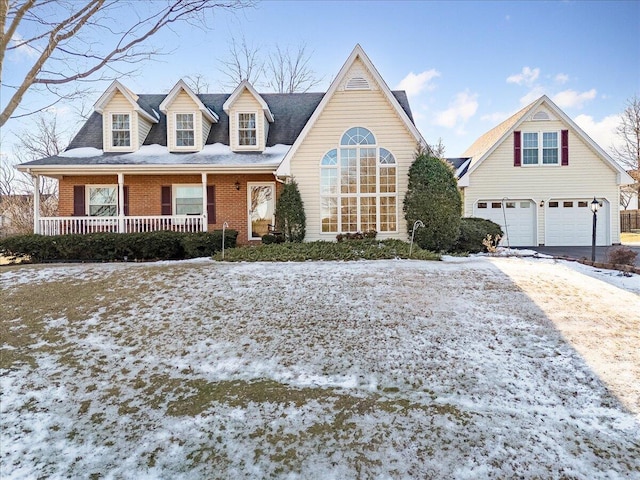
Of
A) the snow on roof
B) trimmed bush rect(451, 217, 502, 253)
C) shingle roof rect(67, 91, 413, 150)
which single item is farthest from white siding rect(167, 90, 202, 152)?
trimmed bush rect(451, 217, 502, 253)

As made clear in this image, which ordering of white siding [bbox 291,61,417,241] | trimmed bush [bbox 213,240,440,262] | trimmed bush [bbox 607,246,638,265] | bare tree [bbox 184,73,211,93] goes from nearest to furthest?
trimmed bush [bbox 607,246,638,265], trimmed bush [bbox 213,240,440,262], white siding [bbox 291,61,417,241], bare tree [bbox 184,73,211,93]

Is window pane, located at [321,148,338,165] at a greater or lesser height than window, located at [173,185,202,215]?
greater

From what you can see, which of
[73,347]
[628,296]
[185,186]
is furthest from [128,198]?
[628,296]

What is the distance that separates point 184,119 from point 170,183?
101 inches

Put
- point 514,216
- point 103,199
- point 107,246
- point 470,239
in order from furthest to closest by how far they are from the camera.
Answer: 1. point 514,216
2. point 103,199
3. point 470,239
4. point 107,246

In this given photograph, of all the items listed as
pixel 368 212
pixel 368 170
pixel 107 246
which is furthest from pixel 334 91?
pixel 107 246

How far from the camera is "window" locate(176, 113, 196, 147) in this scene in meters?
14.5

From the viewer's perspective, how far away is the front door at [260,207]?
1458 centimetres

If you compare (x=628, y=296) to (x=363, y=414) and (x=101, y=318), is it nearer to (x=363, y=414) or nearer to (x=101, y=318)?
(x=363, y=414)

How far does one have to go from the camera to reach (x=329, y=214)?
504 inches

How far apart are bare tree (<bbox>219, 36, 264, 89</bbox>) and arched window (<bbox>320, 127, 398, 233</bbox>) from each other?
666 inches

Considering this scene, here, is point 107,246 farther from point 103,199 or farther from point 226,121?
point 226,121

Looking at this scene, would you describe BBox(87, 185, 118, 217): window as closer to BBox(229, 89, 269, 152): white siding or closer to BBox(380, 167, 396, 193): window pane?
BBox(229, 89, 269, 152): white siding

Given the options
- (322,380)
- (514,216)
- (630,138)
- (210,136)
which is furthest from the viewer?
(630,138)
